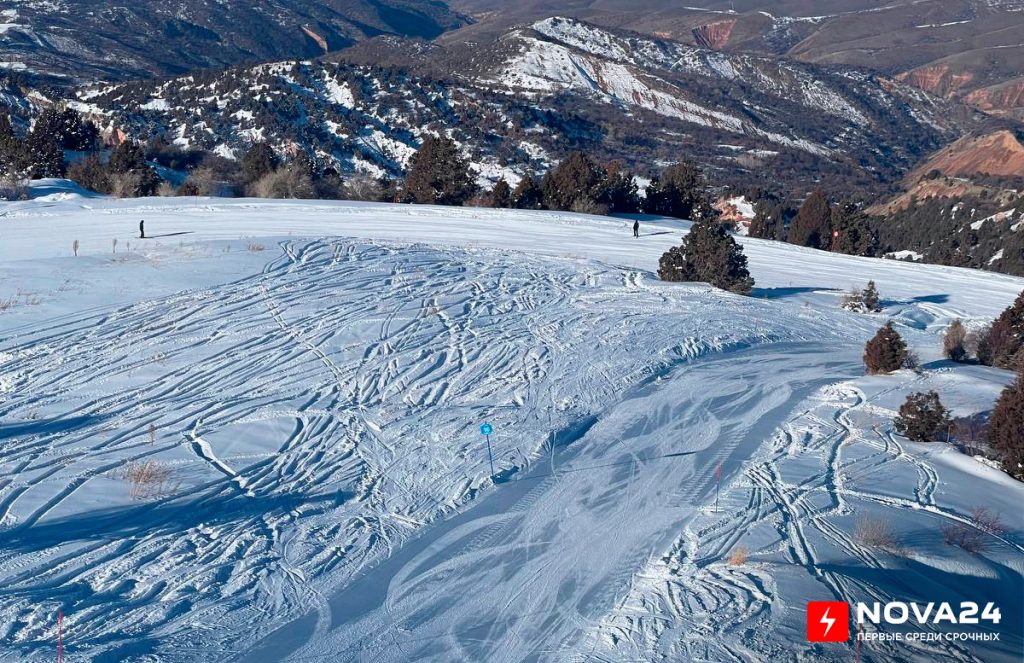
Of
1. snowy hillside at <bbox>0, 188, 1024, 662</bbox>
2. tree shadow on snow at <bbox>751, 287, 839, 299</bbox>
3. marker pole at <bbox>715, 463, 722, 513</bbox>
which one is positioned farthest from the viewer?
tree shadow on snow at <bbox>751, 287, 839, 299</bbox>

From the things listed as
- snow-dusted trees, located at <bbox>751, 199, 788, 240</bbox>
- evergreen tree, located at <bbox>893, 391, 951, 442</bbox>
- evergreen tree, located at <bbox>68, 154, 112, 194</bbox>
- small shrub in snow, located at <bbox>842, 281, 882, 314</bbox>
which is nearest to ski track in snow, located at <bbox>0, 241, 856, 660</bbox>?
small shrub in snow, located at <bbox>842, 281, 882, 314</bbox>

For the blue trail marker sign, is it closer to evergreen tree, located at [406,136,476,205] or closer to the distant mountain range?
evergreen tree, located at [406,136,476,205]

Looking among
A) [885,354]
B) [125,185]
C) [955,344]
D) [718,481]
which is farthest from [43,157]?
[718,481]

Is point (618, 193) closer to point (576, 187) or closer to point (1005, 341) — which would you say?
point (576, 187)

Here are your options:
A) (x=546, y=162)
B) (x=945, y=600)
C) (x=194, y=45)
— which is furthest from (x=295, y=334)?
(x=194, y=45)

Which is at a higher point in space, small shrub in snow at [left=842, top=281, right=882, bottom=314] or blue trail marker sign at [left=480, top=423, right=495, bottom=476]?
small shrub in snow at [left=842, top=281, right=882, bottom=314]

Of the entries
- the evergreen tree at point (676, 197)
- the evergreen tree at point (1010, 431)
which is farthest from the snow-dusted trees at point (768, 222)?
the evergreen tree at point (1010, 431)
